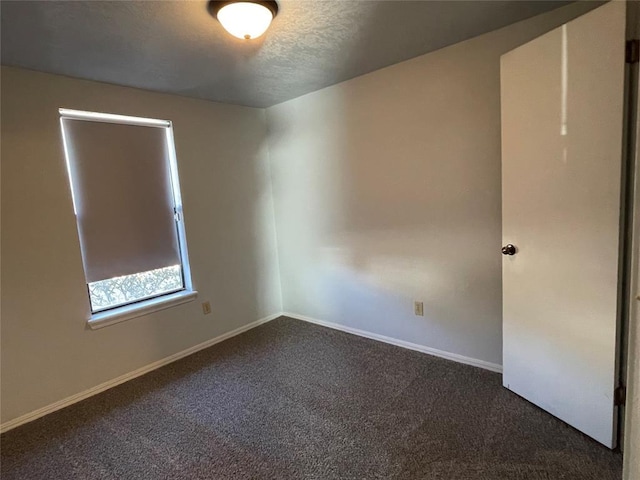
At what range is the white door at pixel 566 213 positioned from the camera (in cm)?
162

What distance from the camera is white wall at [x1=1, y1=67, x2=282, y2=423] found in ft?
7.42

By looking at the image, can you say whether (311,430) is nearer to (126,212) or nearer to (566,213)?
(566,213)

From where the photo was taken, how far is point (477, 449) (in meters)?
1.79

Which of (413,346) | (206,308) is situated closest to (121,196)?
(206,308)

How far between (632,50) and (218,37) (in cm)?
201

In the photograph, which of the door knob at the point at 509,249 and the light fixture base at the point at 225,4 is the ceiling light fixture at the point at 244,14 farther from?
the door knob at the point at 509,249

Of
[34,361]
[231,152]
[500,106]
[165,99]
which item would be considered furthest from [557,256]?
[34,361]

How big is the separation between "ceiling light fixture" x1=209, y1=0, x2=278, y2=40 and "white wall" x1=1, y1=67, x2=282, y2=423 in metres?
1.44

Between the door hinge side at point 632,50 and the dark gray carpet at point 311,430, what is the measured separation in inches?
71.2

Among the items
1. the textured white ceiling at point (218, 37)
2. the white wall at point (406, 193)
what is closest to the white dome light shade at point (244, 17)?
the textured white ceiling at point (218, 37)

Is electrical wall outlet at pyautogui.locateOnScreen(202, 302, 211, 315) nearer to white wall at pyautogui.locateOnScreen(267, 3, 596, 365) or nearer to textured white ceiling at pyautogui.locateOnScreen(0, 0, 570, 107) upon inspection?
white wall at pyautogui.locateOnScreen(267, 3, 596, 365)

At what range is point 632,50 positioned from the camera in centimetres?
155

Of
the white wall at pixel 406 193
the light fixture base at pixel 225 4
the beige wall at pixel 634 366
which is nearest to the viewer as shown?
the beige wall at pixel 634 366

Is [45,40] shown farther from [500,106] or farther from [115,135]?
[500,106]
